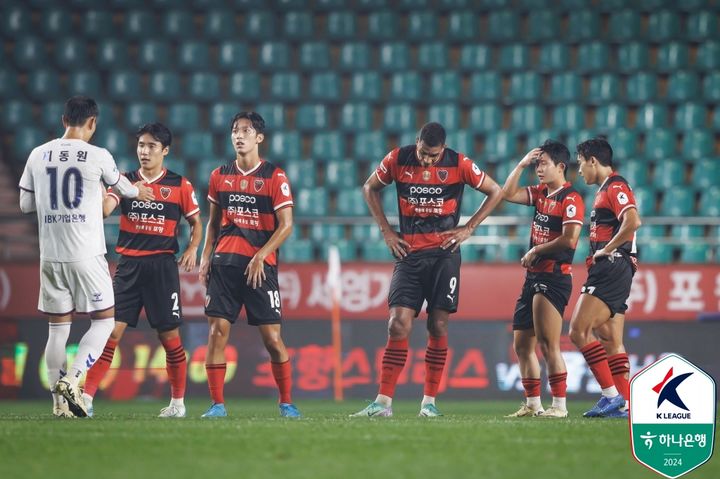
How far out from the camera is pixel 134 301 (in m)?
8.48

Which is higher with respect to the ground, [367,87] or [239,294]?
[367,87]

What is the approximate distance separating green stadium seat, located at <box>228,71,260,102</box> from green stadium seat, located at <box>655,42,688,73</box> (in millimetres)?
6573

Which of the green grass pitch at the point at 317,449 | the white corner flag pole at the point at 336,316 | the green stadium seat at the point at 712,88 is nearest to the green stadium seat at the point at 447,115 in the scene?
the green stadium seat at the point at 712,88

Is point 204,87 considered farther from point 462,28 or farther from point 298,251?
point 462,28

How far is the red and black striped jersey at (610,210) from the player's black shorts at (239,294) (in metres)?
2.61

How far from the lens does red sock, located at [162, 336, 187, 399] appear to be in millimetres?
8438

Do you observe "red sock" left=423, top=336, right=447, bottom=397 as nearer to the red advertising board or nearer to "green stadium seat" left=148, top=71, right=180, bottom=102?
the red advertising board

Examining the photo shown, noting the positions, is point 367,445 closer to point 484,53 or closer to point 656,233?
point 656,233

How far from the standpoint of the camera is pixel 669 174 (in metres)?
16.6

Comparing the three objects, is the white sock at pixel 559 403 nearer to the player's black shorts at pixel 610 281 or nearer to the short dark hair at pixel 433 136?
the player's black shorts at pixel 610 281

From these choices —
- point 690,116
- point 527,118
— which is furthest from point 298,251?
point 690,116

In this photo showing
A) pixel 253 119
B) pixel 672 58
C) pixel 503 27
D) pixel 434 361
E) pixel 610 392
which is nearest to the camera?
pixel 253 119

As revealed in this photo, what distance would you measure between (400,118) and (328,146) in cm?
129

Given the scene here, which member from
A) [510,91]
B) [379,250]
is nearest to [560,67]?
[510,91]
